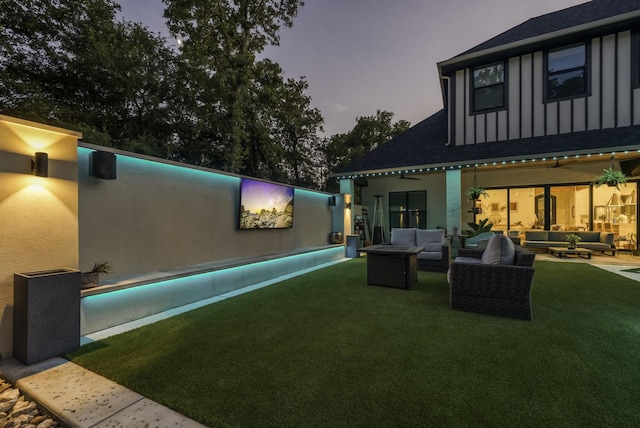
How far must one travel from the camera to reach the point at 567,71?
7.73 metres

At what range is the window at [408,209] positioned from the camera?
1184 cm

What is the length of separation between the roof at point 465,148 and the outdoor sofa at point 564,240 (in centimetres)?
333

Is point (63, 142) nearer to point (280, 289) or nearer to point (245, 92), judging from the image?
point (280, 289)

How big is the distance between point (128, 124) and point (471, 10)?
12.1 metres

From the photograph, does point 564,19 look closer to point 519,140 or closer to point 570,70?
point 570,70

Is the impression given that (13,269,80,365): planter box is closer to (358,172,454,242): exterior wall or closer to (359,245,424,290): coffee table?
(359,245,424,290): coffee table

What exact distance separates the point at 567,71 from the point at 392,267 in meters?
8.04

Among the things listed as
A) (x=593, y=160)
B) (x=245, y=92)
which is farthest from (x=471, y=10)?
(x=245, y=92)

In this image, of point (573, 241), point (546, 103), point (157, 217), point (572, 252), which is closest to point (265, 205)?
point (157, 217)

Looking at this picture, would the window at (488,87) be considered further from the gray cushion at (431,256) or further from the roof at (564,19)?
the gray cushion at (431,256)

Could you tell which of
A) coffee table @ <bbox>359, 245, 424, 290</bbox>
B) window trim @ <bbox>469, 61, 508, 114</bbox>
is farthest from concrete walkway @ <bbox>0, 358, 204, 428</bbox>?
window trim @ <bbox>469, 61, 508, 114</bbox>

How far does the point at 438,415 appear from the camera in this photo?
1771 mm

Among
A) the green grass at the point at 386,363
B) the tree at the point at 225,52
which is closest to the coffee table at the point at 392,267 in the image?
the green grass at the point at 386,363

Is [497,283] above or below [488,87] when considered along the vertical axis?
below
